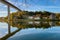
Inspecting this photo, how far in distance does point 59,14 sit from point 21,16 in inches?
212

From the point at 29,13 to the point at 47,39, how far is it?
21573mm

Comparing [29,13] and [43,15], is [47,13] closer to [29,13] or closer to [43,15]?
[43,15]

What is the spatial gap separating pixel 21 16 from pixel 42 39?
21.7m

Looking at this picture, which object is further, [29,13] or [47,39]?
[29,13]

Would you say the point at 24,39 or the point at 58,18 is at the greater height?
the point at 24,39

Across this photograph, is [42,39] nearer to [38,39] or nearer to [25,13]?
[38,39]

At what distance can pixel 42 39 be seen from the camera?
3.14 meters

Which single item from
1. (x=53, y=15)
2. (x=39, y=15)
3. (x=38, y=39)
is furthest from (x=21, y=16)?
(x=38, y=39)

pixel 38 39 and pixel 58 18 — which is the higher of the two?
pixel 38 39

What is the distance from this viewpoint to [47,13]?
25344 mm

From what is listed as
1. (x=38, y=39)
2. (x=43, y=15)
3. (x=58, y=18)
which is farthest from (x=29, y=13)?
(x=38, y=39)

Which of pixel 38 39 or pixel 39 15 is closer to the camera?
pixel 38 39

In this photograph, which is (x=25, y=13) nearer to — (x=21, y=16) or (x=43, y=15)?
(x=21, y=16)

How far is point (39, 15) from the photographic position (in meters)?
25.1
